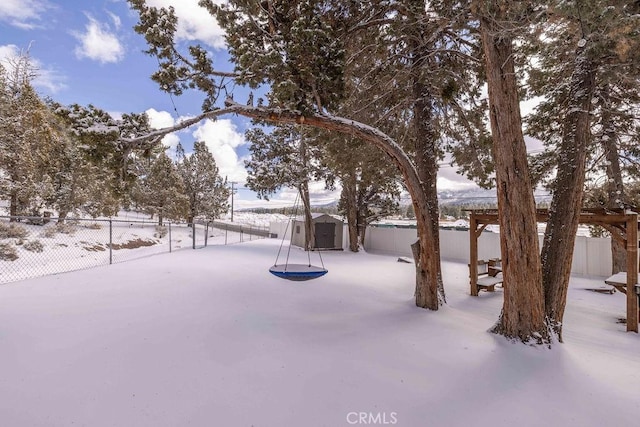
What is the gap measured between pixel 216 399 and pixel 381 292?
4424mm

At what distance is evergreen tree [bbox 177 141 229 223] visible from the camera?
77.3ft

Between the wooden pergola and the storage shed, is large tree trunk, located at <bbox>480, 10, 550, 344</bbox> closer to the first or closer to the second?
the wooden pergola

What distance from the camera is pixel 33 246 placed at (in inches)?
382

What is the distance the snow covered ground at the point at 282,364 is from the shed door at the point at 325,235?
1009cm

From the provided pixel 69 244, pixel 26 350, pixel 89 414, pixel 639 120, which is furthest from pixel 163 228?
pixel 639 120

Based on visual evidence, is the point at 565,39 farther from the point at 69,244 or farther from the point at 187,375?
the point at 69,244

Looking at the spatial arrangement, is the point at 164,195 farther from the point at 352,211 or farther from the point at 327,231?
the point at 352,211

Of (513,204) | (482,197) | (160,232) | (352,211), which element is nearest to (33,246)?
(160,232)

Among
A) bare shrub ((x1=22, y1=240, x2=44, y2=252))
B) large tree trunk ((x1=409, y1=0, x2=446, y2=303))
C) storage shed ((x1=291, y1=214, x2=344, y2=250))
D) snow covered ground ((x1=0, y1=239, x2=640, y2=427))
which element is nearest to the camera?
snow covered ground ((x1=0, y1=239, x2=640, y2=427))

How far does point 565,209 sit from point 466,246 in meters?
9.88

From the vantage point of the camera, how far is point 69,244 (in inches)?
457

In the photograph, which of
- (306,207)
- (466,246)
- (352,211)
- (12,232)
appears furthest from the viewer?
(306,207)

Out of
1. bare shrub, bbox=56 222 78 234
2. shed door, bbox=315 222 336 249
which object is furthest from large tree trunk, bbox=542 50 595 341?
bare shrub, bbox=56 222 78 234

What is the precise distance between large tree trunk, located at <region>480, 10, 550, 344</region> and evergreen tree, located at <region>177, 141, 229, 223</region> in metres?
22.3
